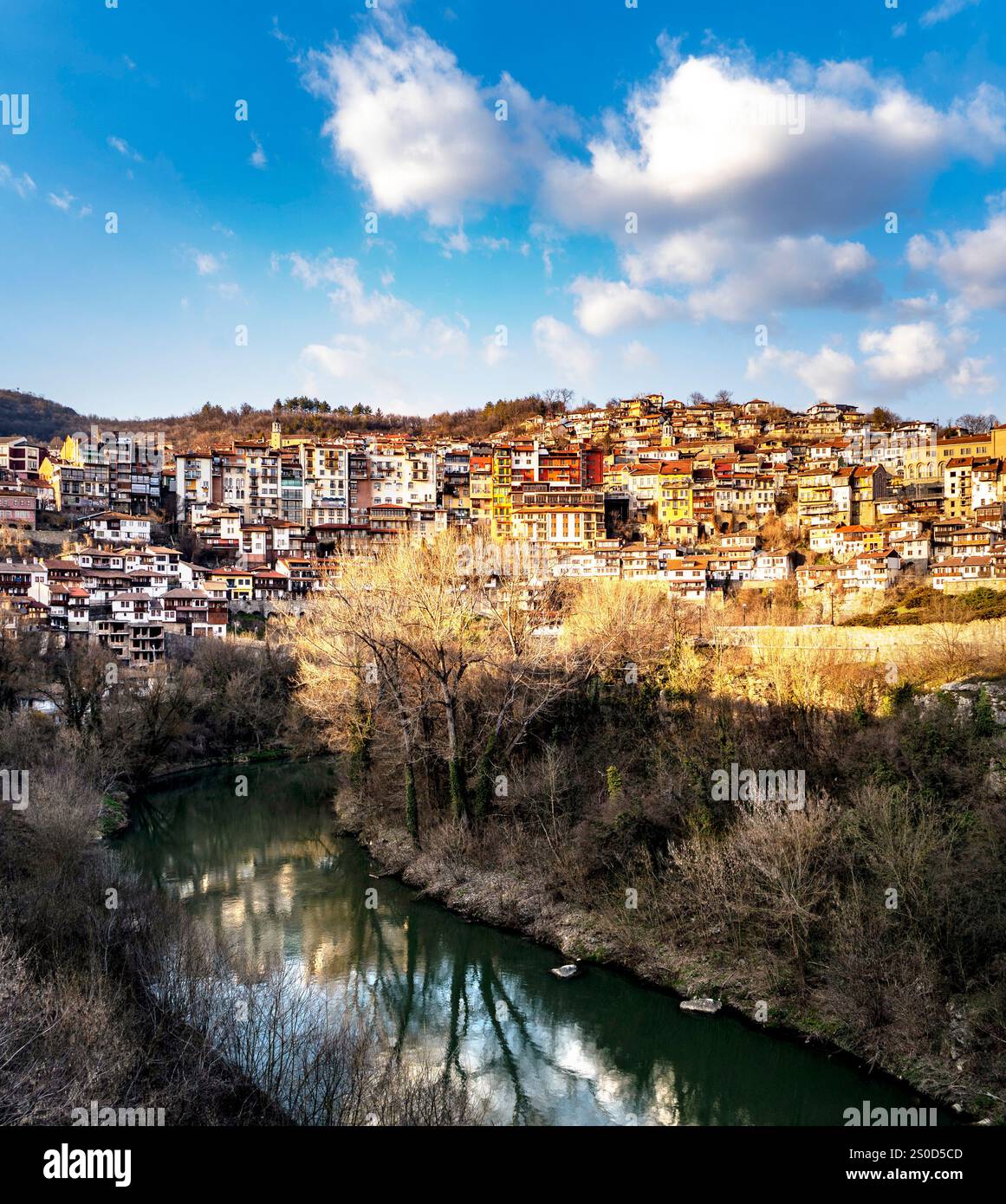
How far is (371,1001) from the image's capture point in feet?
42.9

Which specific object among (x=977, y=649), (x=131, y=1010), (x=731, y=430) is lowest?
(x=131, y=1010)

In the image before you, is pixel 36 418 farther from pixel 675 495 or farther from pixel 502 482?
pixel 675 495

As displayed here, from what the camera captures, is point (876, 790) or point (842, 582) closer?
point (876, 790)

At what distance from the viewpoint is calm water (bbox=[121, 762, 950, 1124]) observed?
34.0 ft

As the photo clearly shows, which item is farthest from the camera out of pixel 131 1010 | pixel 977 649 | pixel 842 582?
pixel 842 582

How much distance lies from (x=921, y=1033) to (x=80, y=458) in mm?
73603

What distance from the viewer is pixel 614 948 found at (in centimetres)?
1409

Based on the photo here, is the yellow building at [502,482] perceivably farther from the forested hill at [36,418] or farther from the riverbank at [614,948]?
the forested hill at [36,418]

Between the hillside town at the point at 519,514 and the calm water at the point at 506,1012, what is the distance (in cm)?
1846

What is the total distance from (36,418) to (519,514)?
91.8 meters

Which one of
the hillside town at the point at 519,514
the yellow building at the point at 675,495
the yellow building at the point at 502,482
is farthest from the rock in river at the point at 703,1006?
the yellow building at the point at 502,482

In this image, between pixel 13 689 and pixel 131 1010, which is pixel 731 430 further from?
pixel 131 1010

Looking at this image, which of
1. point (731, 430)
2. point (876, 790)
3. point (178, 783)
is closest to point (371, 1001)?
point (876, 790)

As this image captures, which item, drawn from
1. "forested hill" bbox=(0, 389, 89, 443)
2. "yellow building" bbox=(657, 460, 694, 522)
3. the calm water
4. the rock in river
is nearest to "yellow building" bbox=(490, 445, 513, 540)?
"yellow building" bbox=(657, 460, 694, 522)
